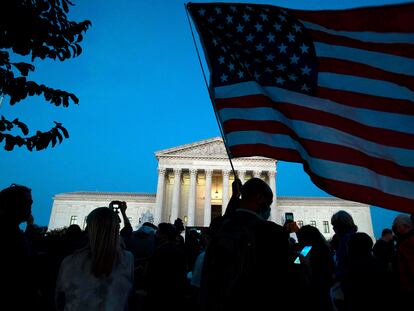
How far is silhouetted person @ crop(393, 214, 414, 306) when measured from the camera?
3.53 m

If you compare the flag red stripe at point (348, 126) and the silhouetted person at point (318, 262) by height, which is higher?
the flag red stripe at point (348, 126)

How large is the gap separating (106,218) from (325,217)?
52.0 m

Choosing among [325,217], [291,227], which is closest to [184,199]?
[325,217]

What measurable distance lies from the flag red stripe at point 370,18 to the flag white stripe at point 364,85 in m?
0.59

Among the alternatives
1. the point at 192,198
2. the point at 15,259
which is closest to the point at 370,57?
the point at 15,259

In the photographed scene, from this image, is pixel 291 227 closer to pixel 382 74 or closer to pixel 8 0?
pixel 382 74

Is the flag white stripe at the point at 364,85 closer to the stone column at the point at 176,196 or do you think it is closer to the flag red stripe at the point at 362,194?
the flag red stripe at the point at 362,194

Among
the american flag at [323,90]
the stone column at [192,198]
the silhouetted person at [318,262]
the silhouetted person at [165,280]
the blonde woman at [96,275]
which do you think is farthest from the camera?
the stone column at [192,198]

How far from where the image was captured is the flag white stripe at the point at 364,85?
327 centimetres

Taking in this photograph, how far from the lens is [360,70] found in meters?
3.46

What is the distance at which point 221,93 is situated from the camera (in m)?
4.02

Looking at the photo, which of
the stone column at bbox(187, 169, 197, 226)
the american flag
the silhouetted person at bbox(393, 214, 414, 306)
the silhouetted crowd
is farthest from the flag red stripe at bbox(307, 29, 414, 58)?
the stone column at bbox(187, 169, 197, 226)

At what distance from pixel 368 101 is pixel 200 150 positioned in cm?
4386

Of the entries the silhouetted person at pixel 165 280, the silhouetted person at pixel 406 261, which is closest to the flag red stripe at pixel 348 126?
the silhouetted person at pixel 406 261
